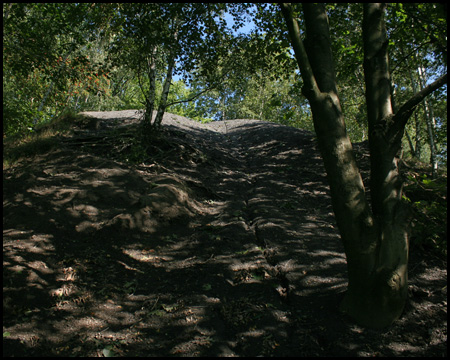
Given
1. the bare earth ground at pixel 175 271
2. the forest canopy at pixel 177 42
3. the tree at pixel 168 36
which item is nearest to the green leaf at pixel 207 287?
the bare earth ground at pixel 175 271

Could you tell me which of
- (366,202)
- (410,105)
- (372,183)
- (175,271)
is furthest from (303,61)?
(175,271)

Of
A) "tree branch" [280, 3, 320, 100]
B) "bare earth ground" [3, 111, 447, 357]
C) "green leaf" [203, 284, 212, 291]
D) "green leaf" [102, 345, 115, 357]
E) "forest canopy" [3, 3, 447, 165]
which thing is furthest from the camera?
"forest canopy" [3, 3, 447, 165]

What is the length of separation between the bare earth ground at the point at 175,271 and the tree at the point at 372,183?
1.20 ft

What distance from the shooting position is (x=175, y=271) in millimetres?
4363

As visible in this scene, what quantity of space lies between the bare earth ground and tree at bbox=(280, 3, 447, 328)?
1.20ft

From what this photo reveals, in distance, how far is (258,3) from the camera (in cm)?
756

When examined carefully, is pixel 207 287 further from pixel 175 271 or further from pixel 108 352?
pixel 108 352

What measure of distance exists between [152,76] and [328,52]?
7594mm

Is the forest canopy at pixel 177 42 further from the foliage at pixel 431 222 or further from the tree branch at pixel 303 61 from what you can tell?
the foliage at pixel 431 222

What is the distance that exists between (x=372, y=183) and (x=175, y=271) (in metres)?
2.97

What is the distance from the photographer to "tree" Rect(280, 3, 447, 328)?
2.92 metres

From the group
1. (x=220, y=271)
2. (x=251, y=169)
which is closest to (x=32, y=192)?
(x=220, y=271)

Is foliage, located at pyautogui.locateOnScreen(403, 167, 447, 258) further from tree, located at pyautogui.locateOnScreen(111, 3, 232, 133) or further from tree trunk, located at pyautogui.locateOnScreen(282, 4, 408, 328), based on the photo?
tree, located at pyautogui.locateOnScreen(111, 3, 232, 133)

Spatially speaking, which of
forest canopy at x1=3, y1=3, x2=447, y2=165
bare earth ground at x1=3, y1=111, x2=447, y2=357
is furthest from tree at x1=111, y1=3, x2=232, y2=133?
bare earth ground at x1=3, y1=111, x2=447, y2=357
